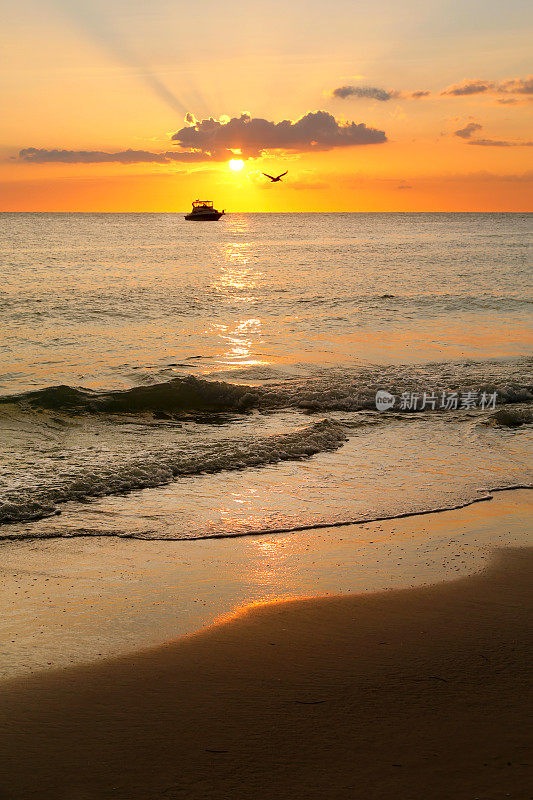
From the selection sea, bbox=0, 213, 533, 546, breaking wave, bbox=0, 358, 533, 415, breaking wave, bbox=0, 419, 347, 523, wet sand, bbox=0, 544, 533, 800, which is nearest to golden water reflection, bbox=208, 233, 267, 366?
sea, bbox=0, 213, 533, 546

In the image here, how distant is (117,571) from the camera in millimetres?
5891

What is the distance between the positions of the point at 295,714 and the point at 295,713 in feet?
0.04

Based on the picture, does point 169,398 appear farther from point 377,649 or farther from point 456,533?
point 377,649

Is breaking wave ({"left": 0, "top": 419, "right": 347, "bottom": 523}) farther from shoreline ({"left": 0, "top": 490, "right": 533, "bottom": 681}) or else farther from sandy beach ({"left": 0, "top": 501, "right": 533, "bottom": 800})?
sandy beach ({"left": 0, "top": 501, "right": 533, "bottom": 800})

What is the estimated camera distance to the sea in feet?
25.1

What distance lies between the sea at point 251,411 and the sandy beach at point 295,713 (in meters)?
2.27

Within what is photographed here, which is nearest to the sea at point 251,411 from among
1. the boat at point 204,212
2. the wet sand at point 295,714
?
the wet sand at point 295,714

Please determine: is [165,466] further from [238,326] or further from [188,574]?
[238,326]

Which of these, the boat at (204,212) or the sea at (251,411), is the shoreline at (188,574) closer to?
the sea at (251,411)

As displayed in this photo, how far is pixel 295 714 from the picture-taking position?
3.79 meters

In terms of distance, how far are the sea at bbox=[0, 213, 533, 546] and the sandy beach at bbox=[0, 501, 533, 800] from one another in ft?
7.44

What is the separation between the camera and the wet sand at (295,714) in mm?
3295

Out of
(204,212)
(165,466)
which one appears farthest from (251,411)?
(204,212)

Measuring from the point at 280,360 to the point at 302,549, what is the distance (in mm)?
11919
